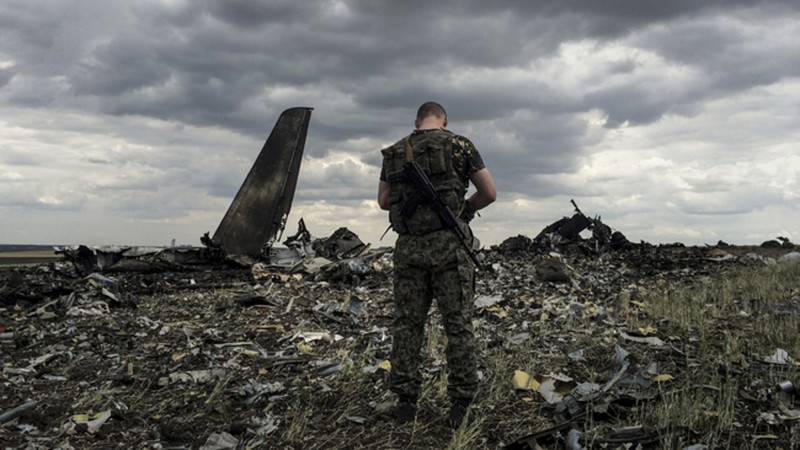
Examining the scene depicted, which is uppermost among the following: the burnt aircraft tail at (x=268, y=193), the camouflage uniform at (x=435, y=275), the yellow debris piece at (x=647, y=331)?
the burnt aircraft tail at (x=268, y=193)

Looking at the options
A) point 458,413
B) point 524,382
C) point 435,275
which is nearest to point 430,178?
point 435,275

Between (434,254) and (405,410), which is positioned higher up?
(434,254)

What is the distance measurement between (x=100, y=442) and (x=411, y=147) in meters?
2.80

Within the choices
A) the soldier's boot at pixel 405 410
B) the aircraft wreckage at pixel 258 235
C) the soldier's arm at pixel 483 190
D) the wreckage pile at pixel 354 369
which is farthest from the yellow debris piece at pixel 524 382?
the aircraft wreckage at pixel 258 235

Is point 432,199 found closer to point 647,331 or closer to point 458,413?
point 458,413

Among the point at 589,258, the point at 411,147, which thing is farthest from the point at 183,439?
the point at 589,258

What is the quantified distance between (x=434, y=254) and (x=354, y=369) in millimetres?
1835

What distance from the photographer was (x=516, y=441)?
3646 millimetres

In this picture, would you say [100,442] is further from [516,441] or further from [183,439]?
[516,441]

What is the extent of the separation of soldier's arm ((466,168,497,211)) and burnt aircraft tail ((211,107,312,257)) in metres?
9.97

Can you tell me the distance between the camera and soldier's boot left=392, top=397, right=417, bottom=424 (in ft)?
13.1

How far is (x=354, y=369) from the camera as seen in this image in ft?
17.1

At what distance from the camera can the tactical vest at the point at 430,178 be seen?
12.7ft

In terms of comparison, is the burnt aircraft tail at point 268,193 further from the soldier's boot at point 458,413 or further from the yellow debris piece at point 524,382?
the soldier's boot at point 458,413
